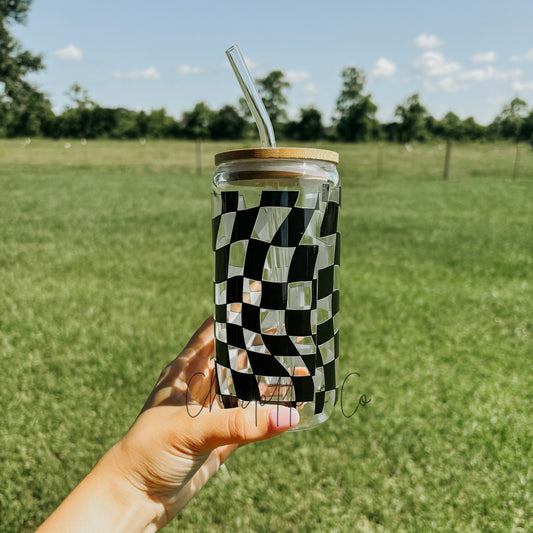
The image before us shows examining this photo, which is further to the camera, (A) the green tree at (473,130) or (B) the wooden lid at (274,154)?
(A) the green tree at (473,130)

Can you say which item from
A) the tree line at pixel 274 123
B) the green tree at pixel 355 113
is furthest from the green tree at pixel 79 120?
the green tree at pixel 355 113

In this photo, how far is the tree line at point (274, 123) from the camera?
45.8 metres

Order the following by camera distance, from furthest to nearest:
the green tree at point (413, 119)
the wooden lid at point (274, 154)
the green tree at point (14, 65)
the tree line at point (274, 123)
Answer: the green tree at point (413, 119), the tree line at point (274, 123), the green tree at point (14, 65), the wooden lid at point (274, 154)

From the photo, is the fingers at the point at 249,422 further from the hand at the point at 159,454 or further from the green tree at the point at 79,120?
the green tree at the point at 79,120

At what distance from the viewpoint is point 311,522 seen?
2.14 metres

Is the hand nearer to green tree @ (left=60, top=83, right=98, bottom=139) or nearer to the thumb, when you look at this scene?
the thumb

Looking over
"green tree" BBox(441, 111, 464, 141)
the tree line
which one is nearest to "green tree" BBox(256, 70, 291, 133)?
the tree line

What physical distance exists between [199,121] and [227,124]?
11.7ft

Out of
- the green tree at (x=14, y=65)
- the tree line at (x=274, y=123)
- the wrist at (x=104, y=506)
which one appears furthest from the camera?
the tree line at (x=274, y=123)

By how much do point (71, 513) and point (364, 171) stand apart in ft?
56.8

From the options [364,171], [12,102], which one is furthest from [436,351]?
[12,102]

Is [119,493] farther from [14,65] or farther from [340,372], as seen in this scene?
[14,65]

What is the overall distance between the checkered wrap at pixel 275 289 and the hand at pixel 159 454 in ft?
0.24

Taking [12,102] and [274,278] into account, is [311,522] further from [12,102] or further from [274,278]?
[12,102]
